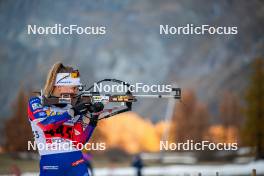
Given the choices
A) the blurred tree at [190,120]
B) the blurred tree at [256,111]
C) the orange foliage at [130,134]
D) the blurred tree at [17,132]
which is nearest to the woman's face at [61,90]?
the blurred tree at [17,132]

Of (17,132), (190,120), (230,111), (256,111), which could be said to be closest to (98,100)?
(17,132)

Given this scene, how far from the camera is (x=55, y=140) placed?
5922mm

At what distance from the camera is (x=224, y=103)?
2709cm

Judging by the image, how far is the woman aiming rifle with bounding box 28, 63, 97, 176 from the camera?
19.0 feet

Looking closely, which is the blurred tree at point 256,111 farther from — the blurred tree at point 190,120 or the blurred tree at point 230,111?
the blurred tree at point 190,120

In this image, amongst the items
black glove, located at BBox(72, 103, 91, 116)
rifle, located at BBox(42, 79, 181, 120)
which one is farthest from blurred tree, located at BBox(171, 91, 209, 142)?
black glove, located at BBox(72, 103, 91, 116)

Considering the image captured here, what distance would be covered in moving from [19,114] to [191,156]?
20.6ft

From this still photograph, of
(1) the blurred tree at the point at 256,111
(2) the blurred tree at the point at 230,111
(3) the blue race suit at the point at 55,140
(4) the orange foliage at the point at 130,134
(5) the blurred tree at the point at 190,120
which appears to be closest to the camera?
(3) the blue race suit at the point at 55,140

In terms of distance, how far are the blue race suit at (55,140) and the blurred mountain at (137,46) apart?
11.8 m

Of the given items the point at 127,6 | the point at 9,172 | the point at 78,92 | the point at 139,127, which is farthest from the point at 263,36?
the point at 78,92

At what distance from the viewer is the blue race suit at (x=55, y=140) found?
5.79 m

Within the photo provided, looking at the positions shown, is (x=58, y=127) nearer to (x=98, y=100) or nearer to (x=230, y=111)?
(x=98, y=100)

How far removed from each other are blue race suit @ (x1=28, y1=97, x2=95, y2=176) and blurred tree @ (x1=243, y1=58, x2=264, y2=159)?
640 inches

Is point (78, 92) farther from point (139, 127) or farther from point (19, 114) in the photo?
point (139, 127)
